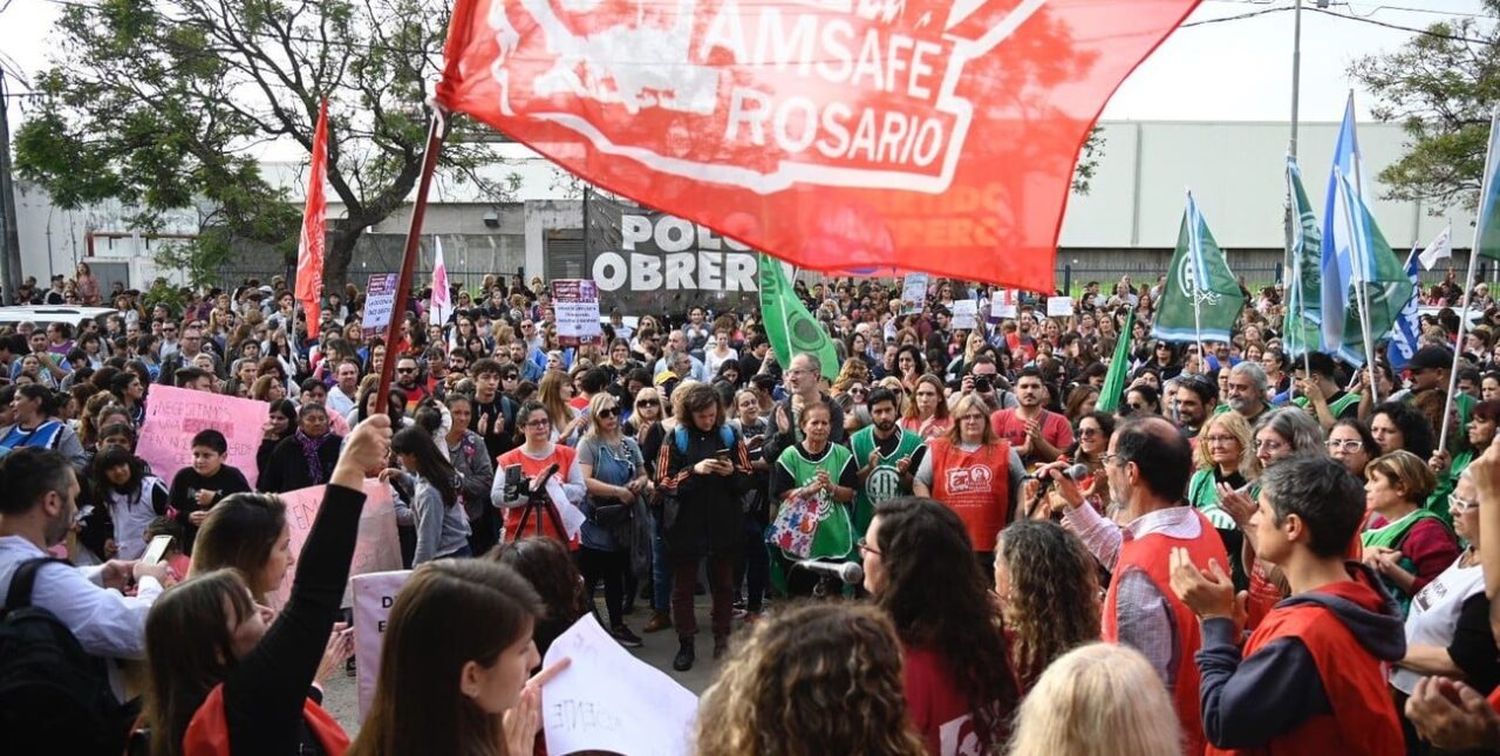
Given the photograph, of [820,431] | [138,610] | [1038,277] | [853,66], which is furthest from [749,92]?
[820,431]

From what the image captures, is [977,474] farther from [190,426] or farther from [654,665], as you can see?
[190,426]

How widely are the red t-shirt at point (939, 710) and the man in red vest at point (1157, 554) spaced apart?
31.9 inches

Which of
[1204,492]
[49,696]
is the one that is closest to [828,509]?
[1204,492]

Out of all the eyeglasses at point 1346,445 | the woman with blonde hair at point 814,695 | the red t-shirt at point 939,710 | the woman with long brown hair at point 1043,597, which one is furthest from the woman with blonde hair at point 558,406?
the woman with blonde hair at point 814,695

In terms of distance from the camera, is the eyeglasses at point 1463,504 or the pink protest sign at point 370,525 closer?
the eyeglasses at point 1463,504

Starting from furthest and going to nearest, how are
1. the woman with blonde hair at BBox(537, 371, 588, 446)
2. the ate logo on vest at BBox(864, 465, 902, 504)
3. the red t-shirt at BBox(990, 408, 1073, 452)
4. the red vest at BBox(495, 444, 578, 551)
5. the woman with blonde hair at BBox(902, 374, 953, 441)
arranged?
the woman with blonde hair at BBox(537, 371, 588, 446) < the woman with blonde hair at BBox(902, 374, 953, 441) < the red t-shirt at BBox(990, 408, 1073, 452) < the ate logo on vest at BBox(864, 465, 902, 504) < the red vest at BBox(495, 444, 578, 551)

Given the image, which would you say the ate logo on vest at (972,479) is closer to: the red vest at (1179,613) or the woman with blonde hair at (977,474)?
the woman with blonde hair at (977,474)

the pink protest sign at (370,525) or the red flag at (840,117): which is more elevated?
the red flag at (840,117)

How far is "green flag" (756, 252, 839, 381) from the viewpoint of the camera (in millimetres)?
11188

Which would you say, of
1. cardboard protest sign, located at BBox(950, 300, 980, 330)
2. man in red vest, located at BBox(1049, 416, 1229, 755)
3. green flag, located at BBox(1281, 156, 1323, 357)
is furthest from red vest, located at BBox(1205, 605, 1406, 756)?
cardboard protest sign, located at BBox(950, 300, 980, 330)

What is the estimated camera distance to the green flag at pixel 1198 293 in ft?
37.0

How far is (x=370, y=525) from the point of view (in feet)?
22.0

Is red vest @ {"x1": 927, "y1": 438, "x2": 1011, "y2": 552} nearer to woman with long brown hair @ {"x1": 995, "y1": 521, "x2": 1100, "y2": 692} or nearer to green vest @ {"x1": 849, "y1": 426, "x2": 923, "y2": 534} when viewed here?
green vest @ {"x1": 849, "y1": 426, "x2": 923, "y2": 534}

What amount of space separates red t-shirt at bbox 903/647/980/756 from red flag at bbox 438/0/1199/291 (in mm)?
1054
